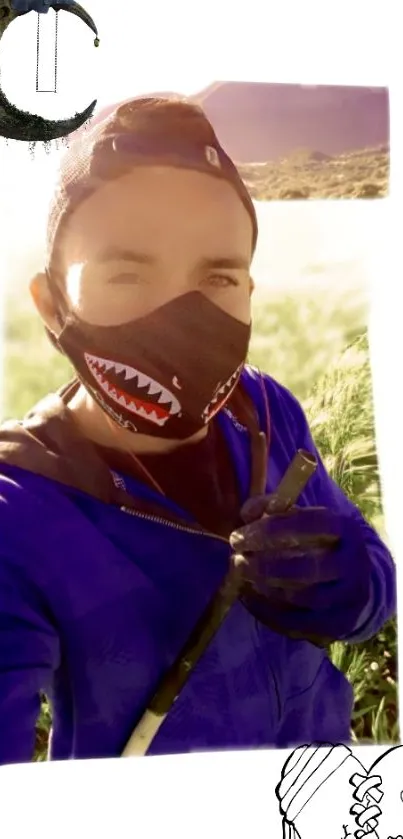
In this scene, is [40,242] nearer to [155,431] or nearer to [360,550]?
[155,431]

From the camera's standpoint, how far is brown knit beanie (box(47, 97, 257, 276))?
45.9 inches

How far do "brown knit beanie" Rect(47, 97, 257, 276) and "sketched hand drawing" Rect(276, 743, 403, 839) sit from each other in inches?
34.6

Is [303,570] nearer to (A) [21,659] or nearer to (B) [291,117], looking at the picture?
(A) [21,659]

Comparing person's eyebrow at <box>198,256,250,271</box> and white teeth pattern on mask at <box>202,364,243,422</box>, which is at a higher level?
person's eyebrow at <box>198,256,250,271</box>

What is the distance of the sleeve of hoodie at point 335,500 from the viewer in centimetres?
127

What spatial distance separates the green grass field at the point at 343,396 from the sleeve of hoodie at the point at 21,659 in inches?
18.1

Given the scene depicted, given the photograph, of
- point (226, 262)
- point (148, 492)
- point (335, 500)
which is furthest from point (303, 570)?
point (226, 262)

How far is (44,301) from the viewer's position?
117 centimetres

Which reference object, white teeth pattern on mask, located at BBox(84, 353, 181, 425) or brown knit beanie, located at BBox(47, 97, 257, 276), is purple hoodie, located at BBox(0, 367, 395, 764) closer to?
white teeth pattern on mask, located at BBox(84, 353, 181, 425)

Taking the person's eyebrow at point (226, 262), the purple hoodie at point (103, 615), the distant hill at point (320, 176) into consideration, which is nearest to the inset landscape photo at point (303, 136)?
the distant hill at point (320, 176)

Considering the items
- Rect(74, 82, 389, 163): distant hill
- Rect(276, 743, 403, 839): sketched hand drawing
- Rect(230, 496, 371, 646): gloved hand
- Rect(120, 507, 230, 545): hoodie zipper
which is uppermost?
Rect(74, 82, 389, 163): distant hill

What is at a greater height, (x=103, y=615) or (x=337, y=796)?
(x=103, y=615)

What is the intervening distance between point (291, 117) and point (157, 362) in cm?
46

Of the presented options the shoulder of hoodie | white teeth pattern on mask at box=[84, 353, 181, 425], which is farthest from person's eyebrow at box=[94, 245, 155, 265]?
the shoulder of hoodie
